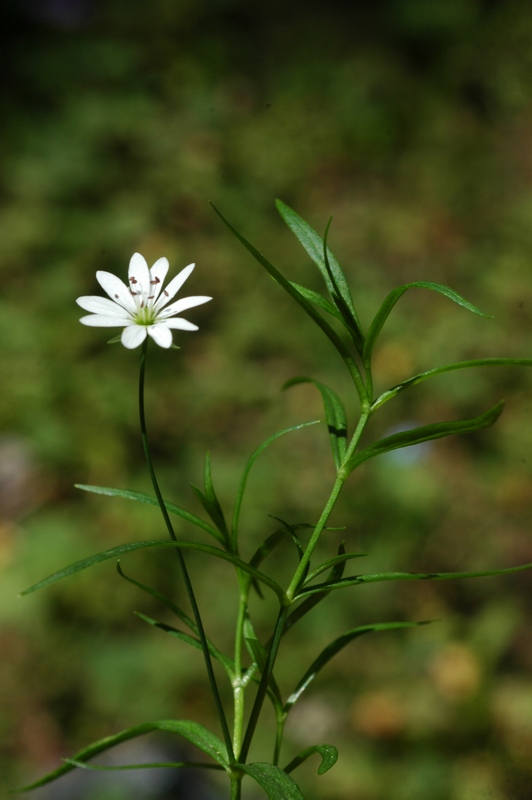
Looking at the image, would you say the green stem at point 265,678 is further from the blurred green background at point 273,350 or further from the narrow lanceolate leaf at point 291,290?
the blurred green background at point 273,350

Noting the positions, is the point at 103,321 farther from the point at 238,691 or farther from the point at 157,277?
the point at 238,691

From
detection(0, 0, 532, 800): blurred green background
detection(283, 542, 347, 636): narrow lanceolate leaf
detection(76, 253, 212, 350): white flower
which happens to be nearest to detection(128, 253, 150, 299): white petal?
detection(76, 253, 212, 350): white flower

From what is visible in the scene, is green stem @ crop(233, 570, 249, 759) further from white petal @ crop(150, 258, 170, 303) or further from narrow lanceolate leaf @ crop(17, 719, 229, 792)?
white petal @ crop(150, 258, 170, 303)

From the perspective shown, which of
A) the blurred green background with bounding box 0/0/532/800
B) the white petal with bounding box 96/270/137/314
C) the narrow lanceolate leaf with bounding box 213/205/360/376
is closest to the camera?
the narrow lanceolate leaf with bounding box 213/205/360/376

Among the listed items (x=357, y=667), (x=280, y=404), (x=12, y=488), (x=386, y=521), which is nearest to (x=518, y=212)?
(x=280, y=404)

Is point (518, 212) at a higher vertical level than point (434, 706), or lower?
higher

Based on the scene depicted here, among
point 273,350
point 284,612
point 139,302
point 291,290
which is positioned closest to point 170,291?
point 139,302

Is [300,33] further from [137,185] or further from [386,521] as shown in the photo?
[386,521]
